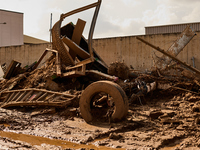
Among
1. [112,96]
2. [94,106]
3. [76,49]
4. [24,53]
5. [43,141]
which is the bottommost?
[43,141]

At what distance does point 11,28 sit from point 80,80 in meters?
18.9

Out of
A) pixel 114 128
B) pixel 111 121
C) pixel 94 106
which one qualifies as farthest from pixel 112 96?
pixel 94 106

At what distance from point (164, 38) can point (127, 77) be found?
4.31m

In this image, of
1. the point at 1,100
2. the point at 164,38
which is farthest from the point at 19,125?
the point at 164,38

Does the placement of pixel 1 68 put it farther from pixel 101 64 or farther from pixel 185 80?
pixel 185 80

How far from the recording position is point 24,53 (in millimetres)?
15711

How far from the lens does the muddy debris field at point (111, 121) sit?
465 cm

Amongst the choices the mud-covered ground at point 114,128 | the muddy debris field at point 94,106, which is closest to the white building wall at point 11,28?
the muddy debris field at point 94,106

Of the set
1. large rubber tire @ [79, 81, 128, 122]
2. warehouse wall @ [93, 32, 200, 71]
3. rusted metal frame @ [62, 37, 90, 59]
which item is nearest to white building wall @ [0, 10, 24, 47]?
warehouse wall @ [93, 32, 200, 71]

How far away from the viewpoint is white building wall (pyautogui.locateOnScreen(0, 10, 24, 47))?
2456 centimetres

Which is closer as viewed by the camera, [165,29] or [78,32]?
[78,32]

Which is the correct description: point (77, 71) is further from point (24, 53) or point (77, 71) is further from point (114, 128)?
point (24, 53)

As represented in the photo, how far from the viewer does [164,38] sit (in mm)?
12125

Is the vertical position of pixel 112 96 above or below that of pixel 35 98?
above
